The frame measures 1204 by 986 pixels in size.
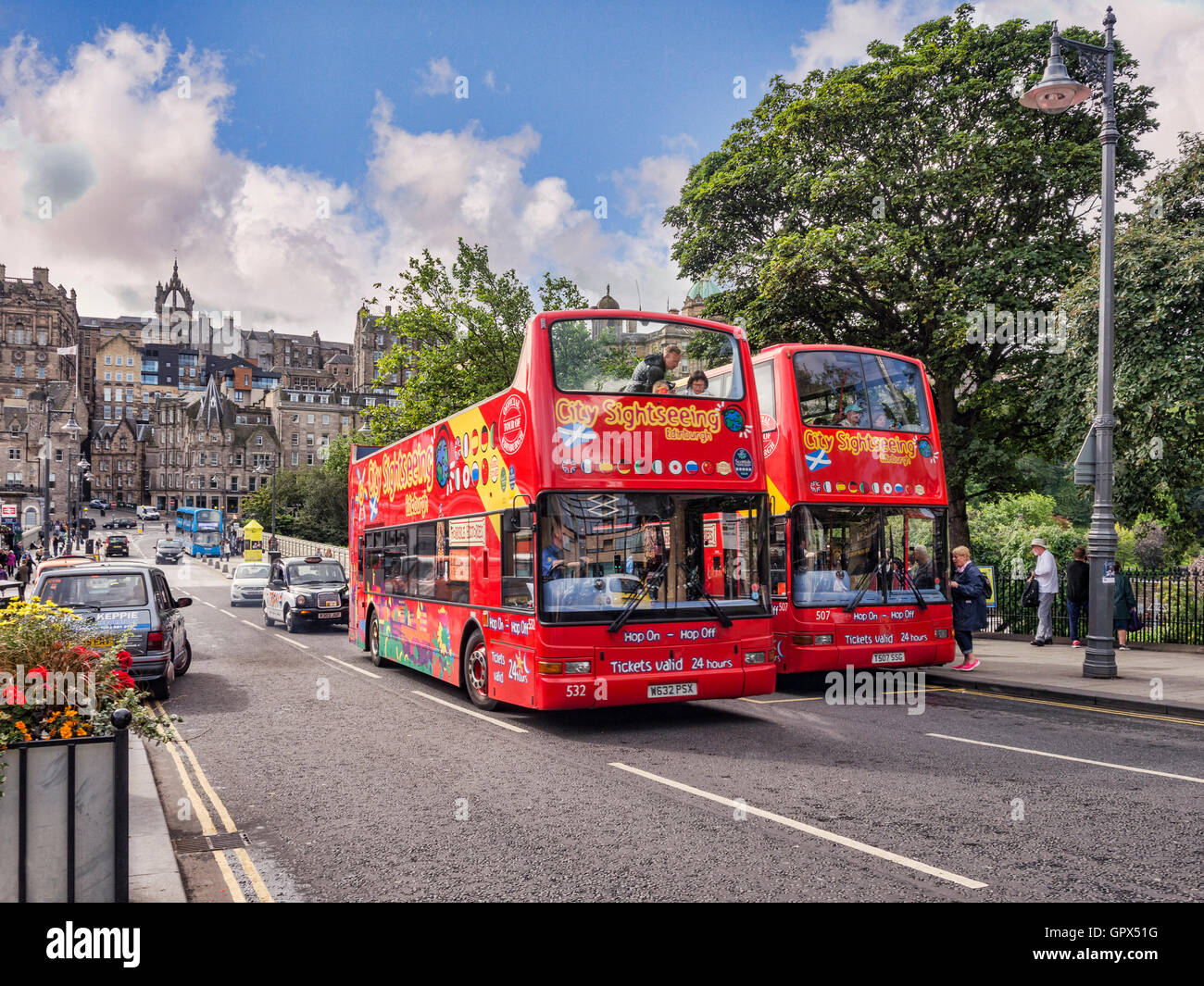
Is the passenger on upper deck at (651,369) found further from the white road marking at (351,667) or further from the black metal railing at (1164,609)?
the black metal railing at (1164,609)

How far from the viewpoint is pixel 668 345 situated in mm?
11164

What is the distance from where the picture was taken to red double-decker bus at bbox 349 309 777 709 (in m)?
9.62

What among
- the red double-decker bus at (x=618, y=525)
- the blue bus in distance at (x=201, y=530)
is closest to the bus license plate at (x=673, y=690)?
the red double-decker bus at (x=618, y=525)

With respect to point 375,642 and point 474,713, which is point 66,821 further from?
point 375,642

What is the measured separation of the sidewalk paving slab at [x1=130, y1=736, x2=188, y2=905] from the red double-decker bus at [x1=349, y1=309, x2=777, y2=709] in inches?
148

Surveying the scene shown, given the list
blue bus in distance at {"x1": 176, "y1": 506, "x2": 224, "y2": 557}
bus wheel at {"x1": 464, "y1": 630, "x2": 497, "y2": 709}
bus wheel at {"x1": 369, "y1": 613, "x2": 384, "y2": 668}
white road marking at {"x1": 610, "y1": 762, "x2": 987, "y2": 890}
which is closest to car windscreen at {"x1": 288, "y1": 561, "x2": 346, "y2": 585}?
bus wheel at {"x1": 369, "y1": 613, "x2": 384, "y2": 668}

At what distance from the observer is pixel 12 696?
4.54 metres

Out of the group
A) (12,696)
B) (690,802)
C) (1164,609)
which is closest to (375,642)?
(690,802)

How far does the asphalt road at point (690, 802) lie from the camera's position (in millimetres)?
5305

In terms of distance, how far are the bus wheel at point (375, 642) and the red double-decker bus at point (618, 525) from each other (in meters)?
5.62

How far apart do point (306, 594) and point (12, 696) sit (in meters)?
20.2

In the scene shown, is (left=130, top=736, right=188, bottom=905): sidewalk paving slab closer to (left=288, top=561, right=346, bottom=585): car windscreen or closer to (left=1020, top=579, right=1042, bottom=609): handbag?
(left=1020, top=579, right=1042, bottom=609): handbag
